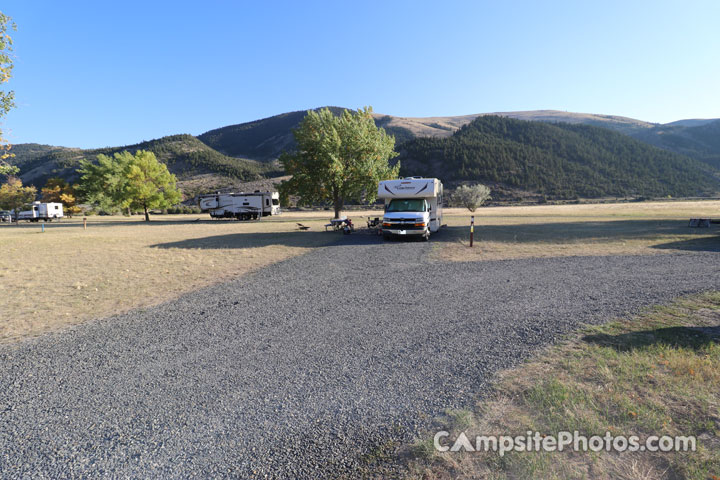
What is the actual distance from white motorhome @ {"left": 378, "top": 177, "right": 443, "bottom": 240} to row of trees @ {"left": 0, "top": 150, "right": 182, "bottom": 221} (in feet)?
121

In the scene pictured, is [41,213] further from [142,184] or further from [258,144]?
[258,144]

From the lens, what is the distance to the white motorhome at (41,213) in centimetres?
4811

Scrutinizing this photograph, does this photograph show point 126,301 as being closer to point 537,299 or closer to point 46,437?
point 46,437

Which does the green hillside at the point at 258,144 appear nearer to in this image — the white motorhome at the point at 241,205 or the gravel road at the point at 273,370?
the white motorhome at the point at 241,205

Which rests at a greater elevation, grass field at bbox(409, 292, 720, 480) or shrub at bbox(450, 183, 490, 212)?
shrub at bbox(450, 183, 490, 212)

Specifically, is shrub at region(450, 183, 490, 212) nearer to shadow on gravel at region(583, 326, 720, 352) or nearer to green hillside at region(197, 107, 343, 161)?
shadow on gravel at region(583, 326, 720, 352)

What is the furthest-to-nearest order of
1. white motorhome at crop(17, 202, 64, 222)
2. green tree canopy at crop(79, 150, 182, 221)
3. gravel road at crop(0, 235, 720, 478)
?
1. white motorhome at crop(17, 202, 64, 222)
2. green tree canopy at crop(79, 150, 182, 221)
3. gravel road at crop(0, 235, 720, 478)

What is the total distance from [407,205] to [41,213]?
5737 cm

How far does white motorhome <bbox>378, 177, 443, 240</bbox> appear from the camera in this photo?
58.9 ft

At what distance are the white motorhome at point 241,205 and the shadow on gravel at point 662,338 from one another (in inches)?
1717

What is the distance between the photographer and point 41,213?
49000mm

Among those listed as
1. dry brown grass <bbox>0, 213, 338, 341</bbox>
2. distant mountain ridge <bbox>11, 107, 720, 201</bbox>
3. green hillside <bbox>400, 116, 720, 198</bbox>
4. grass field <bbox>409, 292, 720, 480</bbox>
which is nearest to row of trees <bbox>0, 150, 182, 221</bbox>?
distant mountain ridge <bbox>11, 107, 720, 201</bbox>

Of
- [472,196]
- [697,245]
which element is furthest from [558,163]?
[697,245]

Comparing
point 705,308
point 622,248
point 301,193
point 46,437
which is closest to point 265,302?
point 46,437
